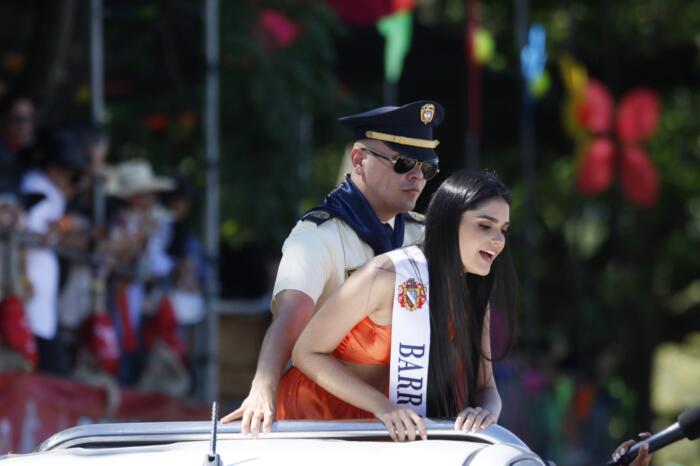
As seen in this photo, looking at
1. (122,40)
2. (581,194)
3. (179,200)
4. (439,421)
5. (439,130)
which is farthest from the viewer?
(581,194)

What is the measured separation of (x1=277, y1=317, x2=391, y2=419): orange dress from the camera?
4.37 m

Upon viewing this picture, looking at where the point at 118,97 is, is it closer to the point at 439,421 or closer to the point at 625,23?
the point at 439,421

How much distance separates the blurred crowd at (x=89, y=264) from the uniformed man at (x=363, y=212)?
315 centimetres

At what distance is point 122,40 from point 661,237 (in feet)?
40.6

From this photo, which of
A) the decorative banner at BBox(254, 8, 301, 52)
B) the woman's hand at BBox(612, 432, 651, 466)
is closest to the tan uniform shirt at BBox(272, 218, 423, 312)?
the woman's hand at BBox(612, 432, 651, 466)

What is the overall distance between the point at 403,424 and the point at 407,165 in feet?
3.74

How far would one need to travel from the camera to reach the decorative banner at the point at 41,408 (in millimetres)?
7668

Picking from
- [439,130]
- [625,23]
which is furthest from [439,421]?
[625,23]

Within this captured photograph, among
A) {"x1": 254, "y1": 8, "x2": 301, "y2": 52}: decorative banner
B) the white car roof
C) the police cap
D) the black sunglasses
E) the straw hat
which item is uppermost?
{"x1": 254, "y1": 8, "x2": 301, "y2": 52}: decorative banner

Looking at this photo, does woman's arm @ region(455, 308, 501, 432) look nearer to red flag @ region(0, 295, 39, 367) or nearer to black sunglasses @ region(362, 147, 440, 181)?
black sunglasses @ region(362, 147, 440, 181)

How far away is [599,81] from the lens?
64.8 ft

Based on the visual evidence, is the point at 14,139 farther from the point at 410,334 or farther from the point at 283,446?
the point at 283,446

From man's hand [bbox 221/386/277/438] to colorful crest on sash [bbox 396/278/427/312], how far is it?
42cm

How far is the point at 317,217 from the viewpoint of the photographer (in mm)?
4805
